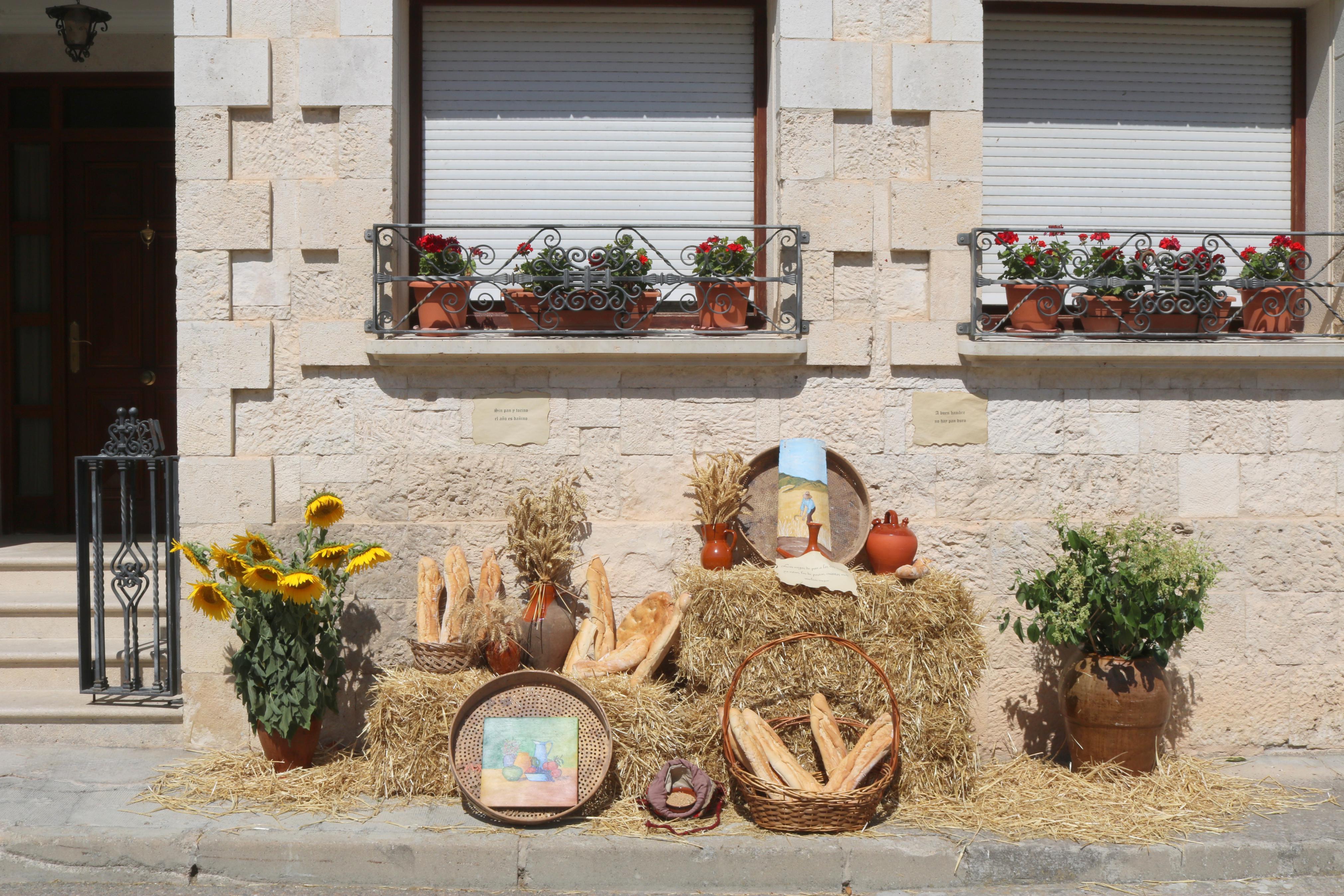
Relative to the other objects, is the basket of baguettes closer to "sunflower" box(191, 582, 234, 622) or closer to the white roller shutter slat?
"sunflower" box(191, 582, 234, 622)

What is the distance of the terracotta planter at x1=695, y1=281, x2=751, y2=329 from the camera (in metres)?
5.13

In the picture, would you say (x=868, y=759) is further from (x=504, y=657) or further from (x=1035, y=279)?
(x=1035, y=279)

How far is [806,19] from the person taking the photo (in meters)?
5.05

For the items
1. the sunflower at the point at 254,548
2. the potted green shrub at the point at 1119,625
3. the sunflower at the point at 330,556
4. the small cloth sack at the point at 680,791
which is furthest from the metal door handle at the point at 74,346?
the potted green shrub at the point at 1119,625

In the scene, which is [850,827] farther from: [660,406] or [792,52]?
[792,52]

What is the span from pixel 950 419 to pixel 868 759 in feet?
5.68

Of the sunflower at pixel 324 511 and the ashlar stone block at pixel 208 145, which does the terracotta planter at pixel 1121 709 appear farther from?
the ashlar stone block at pixel 208 145

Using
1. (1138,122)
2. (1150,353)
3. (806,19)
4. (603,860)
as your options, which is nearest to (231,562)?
(603,860)

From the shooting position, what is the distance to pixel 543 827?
4086mm

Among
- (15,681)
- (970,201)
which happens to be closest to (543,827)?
(15,681)

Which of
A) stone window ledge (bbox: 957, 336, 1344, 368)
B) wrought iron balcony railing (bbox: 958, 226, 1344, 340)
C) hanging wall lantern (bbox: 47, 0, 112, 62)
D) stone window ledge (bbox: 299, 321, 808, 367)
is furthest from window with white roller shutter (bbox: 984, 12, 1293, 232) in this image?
hanging wall lantern (bbox: 47, 0, 112, 62)

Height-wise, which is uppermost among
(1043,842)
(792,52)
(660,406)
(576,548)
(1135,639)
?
(792,52)

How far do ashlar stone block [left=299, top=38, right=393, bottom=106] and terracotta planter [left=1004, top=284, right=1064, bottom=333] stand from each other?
304cm

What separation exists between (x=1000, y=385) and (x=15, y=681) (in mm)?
4857
